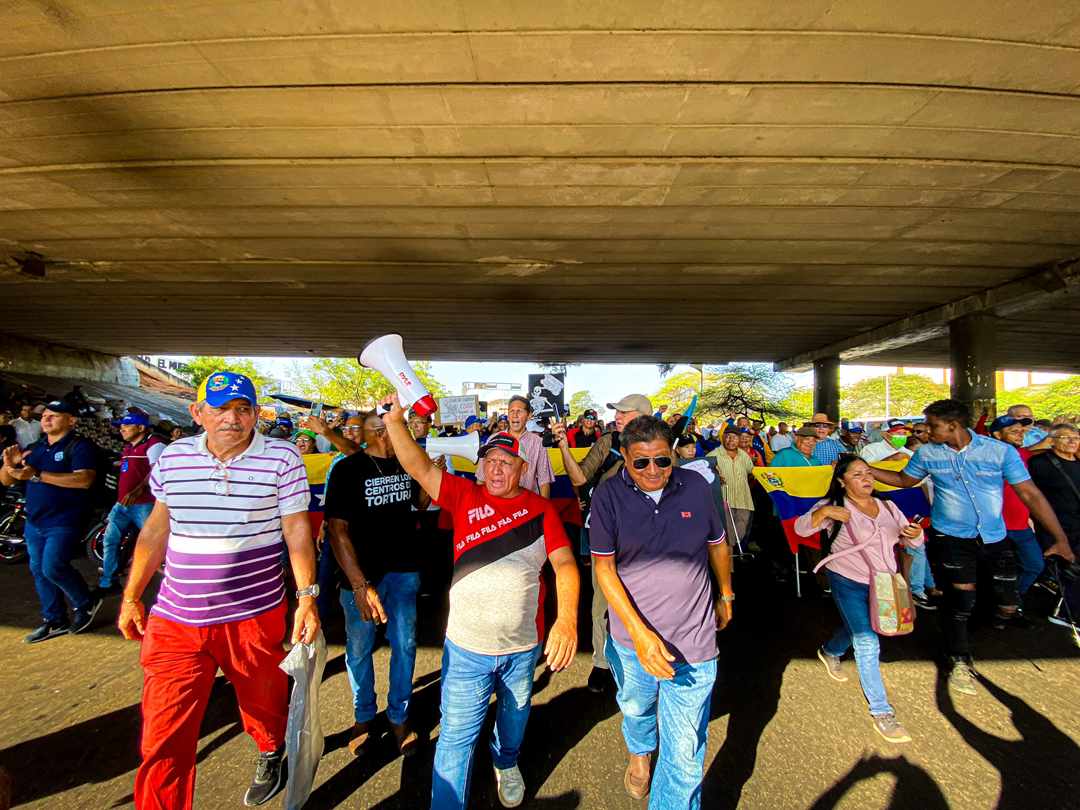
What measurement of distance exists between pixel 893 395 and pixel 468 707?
57.6 m

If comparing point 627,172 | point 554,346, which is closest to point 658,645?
point 627,172

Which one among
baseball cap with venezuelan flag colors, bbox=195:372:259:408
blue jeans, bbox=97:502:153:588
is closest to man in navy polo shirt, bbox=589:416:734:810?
baseball cap with venezuelan flag colors, bbox=195:372:259:408

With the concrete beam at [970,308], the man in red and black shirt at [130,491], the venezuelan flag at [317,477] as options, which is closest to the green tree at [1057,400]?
the concrete beam at [970,308]

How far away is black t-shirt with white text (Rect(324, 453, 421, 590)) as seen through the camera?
2.83 metres

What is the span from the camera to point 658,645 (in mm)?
2137

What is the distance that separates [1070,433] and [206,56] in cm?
923

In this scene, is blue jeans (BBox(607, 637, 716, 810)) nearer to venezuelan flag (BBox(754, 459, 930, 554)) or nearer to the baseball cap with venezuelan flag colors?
the baseball cap with venezuelan flag colors

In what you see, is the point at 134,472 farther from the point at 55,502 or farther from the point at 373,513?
the point at 373,513

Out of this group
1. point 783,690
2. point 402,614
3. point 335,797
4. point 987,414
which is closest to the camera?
point 335,797

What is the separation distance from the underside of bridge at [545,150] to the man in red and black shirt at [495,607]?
414 cm

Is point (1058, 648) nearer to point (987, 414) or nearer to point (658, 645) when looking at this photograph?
point (658, 645)

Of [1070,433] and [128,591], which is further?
[1070,433]

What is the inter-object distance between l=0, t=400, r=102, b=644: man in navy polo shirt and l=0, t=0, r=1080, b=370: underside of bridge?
3.69 metres

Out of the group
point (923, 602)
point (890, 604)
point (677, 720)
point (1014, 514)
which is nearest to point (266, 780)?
point (677, 720)
